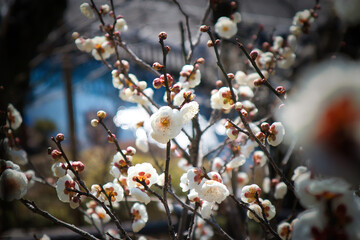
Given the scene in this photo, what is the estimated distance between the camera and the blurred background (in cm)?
209

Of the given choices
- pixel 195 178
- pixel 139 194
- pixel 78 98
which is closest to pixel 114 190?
pixel 139 194

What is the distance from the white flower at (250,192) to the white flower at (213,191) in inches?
3.6

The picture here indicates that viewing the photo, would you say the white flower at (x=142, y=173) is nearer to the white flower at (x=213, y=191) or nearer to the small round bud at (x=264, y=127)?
the white flower at (x=213, y=191)

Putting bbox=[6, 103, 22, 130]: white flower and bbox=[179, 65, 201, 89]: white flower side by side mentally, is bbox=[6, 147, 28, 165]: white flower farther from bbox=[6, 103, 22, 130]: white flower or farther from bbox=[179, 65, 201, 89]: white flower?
bbox=[179, 65, 201, 89]: white flower

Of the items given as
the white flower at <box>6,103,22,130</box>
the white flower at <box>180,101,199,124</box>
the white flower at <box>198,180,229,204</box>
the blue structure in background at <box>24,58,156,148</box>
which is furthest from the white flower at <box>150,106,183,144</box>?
the blue structure in background at <box>24,58,156,148</box>

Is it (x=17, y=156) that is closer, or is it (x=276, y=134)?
(x=276, y=134)

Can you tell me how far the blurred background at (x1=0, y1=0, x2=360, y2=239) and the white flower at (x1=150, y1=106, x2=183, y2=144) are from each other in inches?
16.8

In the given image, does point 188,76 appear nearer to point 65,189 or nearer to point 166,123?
point 166,123

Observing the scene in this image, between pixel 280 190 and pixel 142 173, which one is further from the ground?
pixel 142 173

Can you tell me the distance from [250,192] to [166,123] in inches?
10.4

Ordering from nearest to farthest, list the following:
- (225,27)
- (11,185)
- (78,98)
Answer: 1. (11,185)
2. (225,27)
3. (78,98)

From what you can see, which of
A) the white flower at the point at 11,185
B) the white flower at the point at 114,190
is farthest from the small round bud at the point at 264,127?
the white flower at the point at 11,185

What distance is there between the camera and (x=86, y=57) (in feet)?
11.1

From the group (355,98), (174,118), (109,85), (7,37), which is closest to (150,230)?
(174,118)
